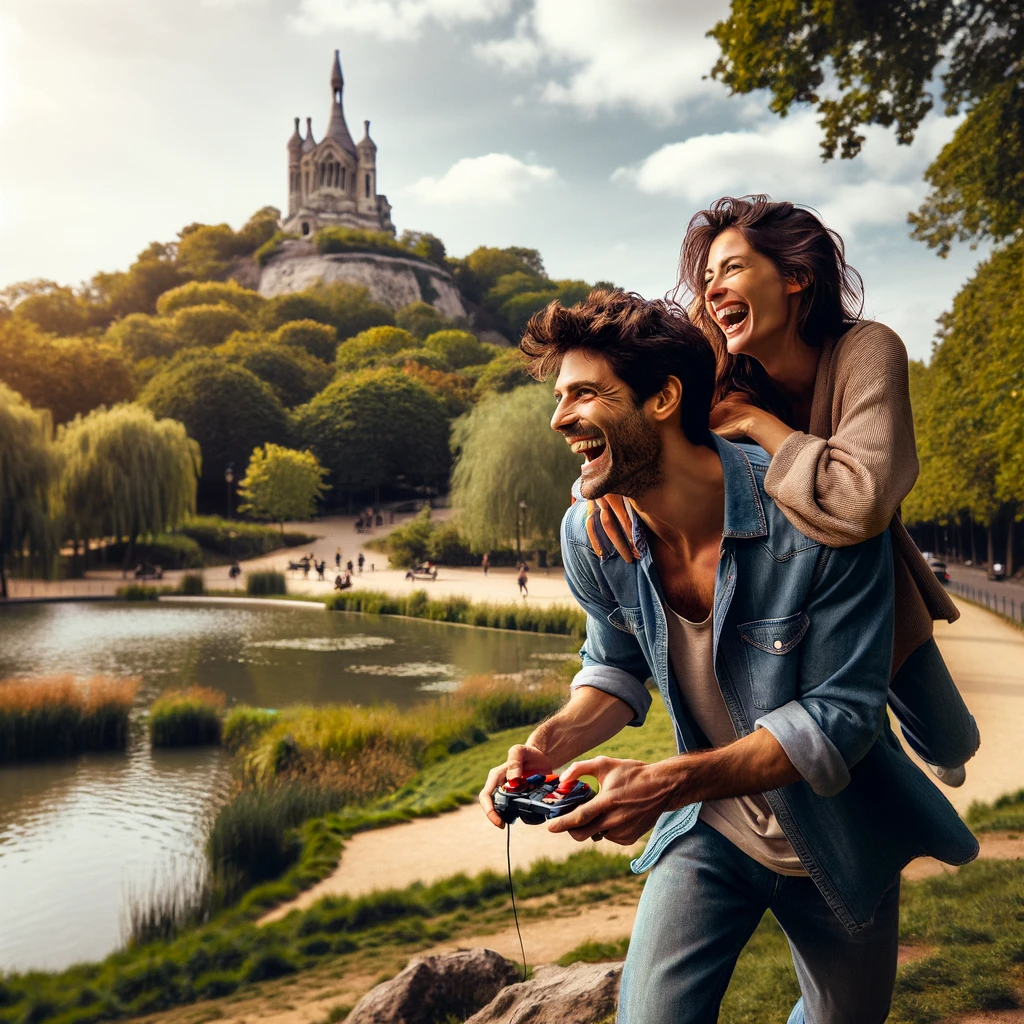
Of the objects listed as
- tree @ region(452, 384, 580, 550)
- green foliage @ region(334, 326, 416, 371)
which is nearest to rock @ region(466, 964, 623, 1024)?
tree @ region(452, 384, 580, 550)

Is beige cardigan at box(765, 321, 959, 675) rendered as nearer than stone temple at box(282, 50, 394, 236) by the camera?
Yes

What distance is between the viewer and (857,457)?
1.61m

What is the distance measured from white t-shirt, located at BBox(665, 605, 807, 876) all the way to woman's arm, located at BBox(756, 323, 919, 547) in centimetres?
31

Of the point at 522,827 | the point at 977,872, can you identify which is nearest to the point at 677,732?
the point at 977,872

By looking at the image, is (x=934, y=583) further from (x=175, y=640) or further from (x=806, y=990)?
(x=175, y=640)

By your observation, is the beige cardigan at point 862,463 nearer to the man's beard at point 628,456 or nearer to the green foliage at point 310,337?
the man's beard at point 628,456

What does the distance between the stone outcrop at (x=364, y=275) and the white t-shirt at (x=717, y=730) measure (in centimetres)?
9680

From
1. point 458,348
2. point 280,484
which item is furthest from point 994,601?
point 458,348

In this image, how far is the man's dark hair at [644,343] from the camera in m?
1.72

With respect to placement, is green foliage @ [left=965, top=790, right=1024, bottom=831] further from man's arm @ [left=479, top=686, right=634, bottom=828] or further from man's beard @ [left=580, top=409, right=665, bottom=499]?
man's beard @ [left=580, top=409, right=665, bottom=499]

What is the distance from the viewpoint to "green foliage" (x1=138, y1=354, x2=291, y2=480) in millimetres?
52688

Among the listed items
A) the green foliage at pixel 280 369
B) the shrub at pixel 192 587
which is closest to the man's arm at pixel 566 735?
the shrub at pixel 192 587

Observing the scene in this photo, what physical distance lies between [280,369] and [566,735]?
206 feet

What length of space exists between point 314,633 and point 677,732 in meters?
20.9
